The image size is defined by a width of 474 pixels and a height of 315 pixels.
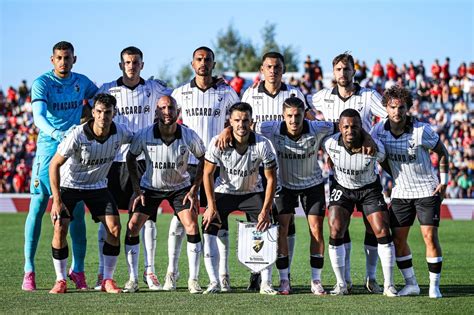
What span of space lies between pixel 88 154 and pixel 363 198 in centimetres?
325

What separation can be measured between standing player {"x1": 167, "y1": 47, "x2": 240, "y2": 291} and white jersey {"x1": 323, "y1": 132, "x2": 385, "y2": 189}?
1.48 meters

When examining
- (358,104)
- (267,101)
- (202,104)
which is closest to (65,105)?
(202,104)

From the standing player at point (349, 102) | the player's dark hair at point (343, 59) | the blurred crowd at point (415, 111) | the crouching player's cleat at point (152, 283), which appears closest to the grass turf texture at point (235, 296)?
the crouching player's cleat at point (152, 283)

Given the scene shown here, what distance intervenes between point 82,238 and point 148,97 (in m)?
1.98

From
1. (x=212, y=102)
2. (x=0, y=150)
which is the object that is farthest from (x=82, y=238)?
(x=0, y=150)

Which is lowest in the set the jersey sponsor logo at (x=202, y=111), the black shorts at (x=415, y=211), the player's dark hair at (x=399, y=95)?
the black shorts at (x=415, y=211)

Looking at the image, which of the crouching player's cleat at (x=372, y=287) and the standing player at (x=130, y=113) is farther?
the standing player at (x=130, y=113)

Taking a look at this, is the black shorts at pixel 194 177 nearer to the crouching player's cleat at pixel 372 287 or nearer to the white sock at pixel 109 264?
the white sock at pixel 109 264

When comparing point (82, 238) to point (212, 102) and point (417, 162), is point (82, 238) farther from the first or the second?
point (417, 162)

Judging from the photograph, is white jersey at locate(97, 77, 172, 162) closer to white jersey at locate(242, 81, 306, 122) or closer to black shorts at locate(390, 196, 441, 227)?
white jersey at locate(242, 81, 306, 122)

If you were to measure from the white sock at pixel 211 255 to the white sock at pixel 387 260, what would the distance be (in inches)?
76.8

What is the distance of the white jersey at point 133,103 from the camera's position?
10.8m

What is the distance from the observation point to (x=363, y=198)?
9.98 meters

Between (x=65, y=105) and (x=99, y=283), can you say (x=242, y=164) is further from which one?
(x=65, y=105)
